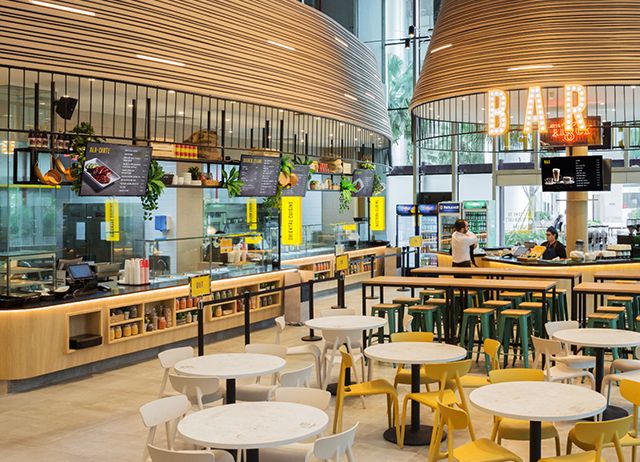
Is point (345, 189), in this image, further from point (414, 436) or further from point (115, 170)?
point (414, 436)

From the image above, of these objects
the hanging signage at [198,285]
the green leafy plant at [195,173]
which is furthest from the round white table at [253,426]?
the green leafy plant at [195,173]

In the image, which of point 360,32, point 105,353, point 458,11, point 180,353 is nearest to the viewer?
point 180,353

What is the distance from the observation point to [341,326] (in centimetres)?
707

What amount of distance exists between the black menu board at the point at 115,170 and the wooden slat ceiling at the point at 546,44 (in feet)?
12.4

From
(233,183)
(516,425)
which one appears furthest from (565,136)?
(516,425)

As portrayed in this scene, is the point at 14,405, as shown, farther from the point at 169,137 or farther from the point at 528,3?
the point at 528,3

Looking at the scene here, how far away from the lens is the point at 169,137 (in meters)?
12.5

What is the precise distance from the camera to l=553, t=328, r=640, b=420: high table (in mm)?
6144

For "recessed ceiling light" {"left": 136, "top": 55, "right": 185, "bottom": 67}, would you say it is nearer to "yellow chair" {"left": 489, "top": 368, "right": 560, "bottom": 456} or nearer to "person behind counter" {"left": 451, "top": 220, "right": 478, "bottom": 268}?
"yellow chair" {"left": 489, "top": 368, "right": 560, "bottom": 456}

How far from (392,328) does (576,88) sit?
11.3 ft

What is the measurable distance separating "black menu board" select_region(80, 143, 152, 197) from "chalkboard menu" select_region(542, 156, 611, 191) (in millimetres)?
6198

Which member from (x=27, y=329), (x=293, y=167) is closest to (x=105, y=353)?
(x=27, y=329)

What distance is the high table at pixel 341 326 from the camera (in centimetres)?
701

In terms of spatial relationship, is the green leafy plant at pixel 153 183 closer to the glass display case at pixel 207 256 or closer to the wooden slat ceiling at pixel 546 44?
the glass display case at pixel 207 256
